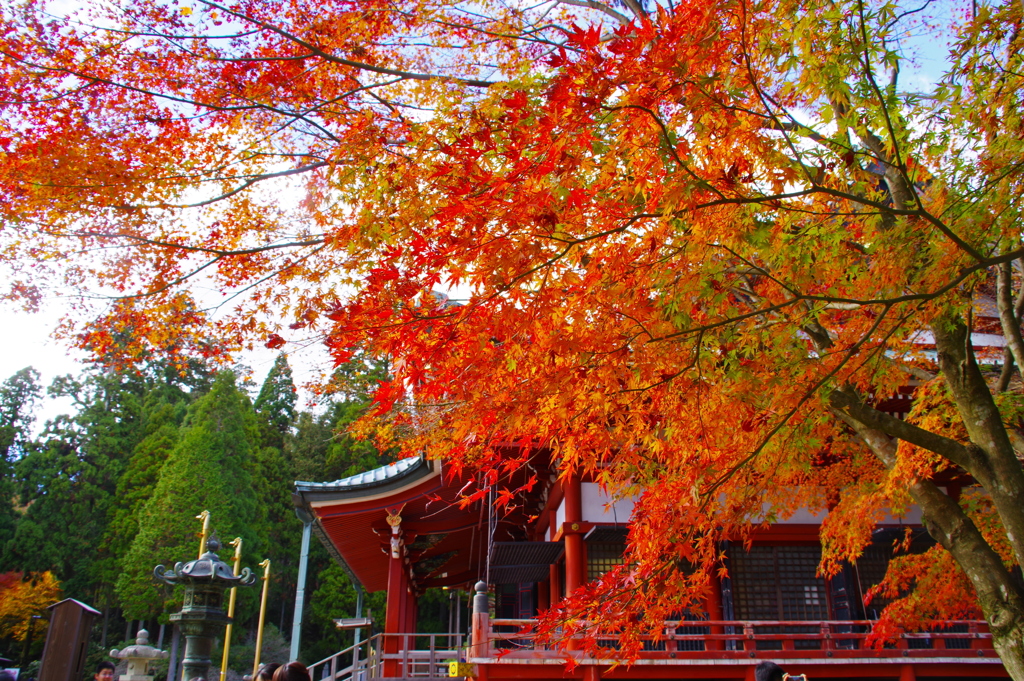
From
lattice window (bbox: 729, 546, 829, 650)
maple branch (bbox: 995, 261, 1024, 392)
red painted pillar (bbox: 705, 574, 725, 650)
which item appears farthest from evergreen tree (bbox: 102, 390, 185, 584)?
maple branch (bbox: 995, 261, 1024, 392)

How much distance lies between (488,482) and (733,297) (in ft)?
11.2

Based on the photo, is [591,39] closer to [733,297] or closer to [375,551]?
[733,297]

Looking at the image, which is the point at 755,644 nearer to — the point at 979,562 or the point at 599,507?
the point at 599,507

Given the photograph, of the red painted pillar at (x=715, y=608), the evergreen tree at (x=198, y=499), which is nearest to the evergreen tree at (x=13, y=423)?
the evergreen tree at (x=198, y=499)

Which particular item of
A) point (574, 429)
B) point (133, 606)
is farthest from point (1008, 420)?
point (133, 606)

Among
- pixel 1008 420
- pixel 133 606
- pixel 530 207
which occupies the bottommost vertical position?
pixel 133 606

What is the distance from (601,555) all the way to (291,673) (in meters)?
8.27

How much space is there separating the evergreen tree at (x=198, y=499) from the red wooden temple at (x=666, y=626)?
17813 mm

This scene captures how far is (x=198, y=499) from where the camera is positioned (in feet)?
92.8

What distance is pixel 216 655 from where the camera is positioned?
94.1 ft

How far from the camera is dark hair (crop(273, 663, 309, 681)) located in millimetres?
3826

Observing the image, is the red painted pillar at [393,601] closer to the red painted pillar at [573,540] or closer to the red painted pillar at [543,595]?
the red painted pillar at [573,540]

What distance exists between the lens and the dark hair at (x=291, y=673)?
12.6 ft

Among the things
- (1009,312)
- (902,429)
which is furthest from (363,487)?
(1009,312)
